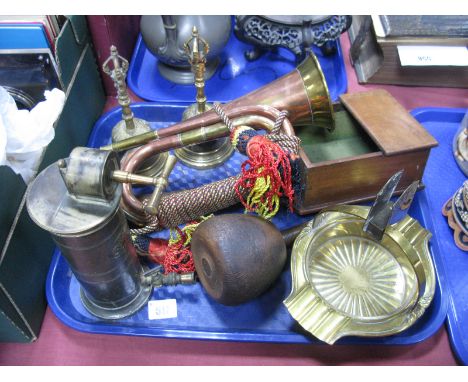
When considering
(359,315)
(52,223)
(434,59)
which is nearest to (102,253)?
(52,223)

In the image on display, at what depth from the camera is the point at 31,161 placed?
3.29ft

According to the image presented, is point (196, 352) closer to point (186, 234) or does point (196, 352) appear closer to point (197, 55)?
point (186, 234)

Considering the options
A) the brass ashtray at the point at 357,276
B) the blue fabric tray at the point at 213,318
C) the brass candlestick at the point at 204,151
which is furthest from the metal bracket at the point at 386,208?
the brass candlestick at the point at 204,151

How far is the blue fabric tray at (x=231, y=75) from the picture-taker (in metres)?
1.44

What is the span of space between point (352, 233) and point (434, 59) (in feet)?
2.38

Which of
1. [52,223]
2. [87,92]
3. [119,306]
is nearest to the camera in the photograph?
[52,223]

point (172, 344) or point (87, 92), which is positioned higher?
point (87, 92)

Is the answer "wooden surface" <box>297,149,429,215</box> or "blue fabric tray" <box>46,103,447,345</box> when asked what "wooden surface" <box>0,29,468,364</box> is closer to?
"blue fabric tray" <box>46,103,447,345</box>

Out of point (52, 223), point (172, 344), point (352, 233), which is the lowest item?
point (172, 344)

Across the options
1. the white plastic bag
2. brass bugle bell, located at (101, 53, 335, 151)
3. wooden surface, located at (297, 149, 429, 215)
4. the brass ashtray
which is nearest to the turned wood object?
the brass ashtray

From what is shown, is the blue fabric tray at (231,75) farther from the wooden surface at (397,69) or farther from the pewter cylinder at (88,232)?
the pewter cylinder at (88,232)

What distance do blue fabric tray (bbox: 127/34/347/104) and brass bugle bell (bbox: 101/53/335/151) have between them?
333mm
